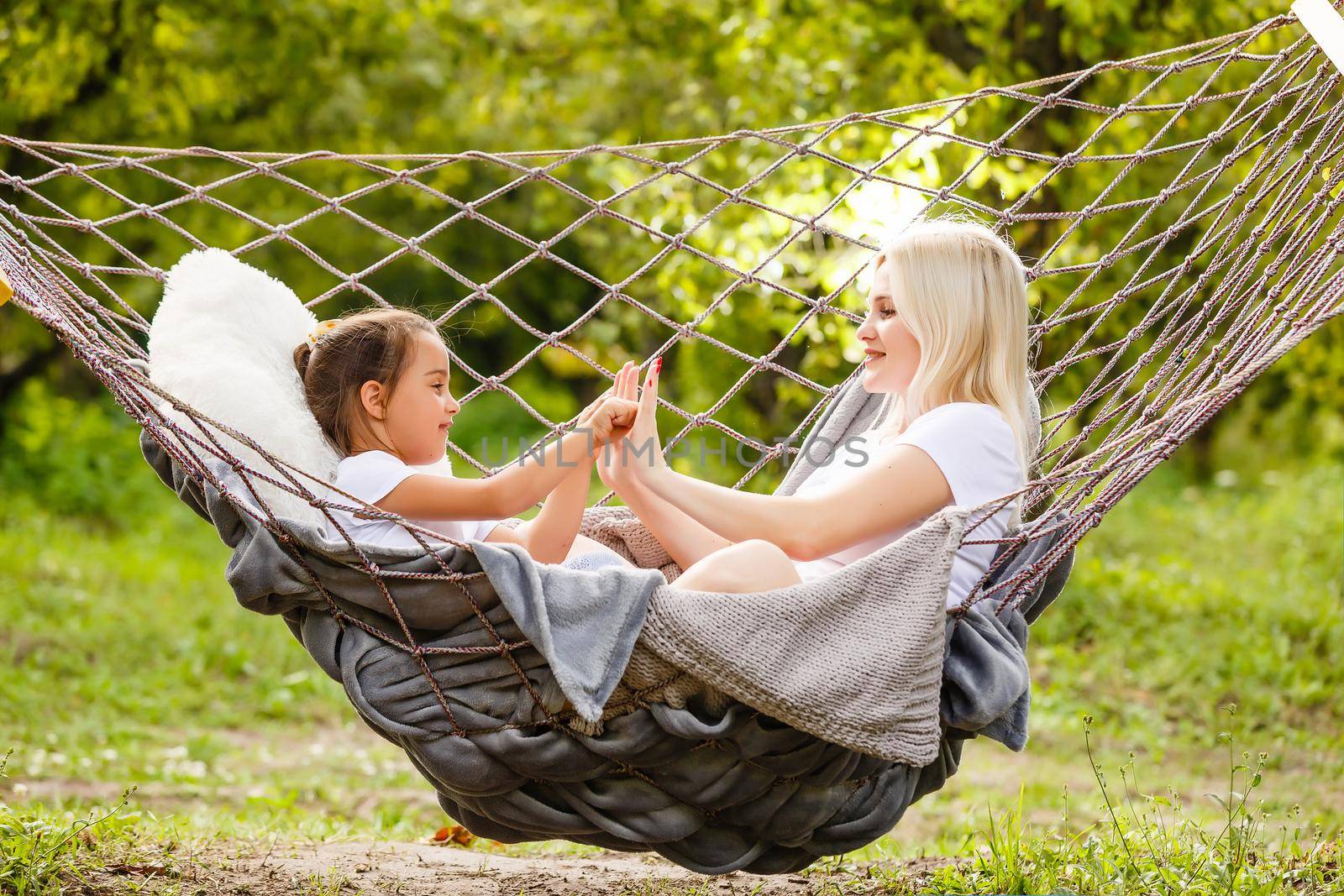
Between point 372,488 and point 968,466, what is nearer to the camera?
point 968,466

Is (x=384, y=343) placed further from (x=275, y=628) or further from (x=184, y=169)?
(x=184, y=169)

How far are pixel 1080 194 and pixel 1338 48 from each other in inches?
88.1

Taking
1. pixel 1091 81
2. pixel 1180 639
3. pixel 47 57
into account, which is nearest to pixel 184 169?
pixel 47 57

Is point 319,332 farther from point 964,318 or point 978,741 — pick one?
point 978,741

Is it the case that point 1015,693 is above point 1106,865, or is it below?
above

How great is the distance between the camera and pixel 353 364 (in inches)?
76.7

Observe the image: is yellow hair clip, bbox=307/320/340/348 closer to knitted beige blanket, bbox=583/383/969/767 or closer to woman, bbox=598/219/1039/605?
woman, bbox=598/219/1039/605

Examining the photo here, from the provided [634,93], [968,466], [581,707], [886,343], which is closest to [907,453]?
[968,466]

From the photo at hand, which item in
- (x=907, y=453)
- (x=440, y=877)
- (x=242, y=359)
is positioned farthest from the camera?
(x=440, y=877)

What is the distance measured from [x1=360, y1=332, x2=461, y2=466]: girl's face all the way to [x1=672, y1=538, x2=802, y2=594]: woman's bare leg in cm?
50

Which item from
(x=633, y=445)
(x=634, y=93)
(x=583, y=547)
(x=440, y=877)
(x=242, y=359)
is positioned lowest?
(x=440, y=877)

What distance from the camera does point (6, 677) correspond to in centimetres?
380

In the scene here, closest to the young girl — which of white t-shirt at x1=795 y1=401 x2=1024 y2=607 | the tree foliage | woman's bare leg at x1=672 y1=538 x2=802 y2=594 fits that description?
woman's bare leg at x1=672 y1=538 x2=802 y2=594

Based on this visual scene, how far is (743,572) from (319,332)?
825mm
